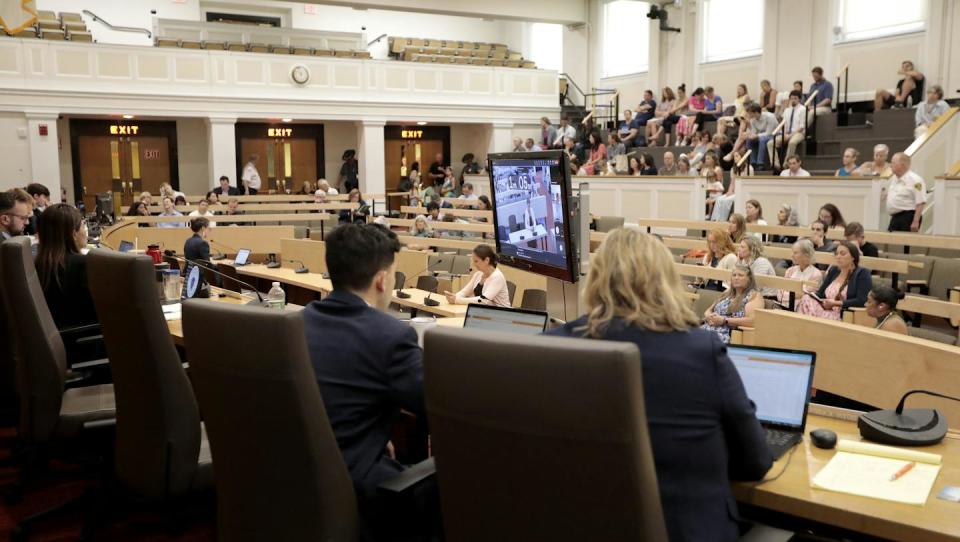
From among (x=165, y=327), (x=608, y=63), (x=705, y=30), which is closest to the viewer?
(x=165, y=327)

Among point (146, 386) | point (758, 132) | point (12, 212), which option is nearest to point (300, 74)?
point (758, 132)

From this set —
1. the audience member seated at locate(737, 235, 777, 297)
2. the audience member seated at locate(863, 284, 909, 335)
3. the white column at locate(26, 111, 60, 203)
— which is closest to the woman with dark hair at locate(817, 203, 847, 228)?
the audience member seated at locate(737, 235, 777, 297)

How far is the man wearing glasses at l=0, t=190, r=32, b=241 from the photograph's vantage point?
497 centimetres

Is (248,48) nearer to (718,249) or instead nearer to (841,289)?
(718,249)

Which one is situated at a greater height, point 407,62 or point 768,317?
point 407,62

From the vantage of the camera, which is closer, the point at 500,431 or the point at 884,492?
the point at 500,431

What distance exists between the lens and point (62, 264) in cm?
404

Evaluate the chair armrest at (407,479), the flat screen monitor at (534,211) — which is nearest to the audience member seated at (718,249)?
the flat screen monitor at (534,211)

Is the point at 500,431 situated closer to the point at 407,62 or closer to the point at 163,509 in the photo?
the point at 163,509

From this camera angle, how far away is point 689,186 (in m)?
12.4

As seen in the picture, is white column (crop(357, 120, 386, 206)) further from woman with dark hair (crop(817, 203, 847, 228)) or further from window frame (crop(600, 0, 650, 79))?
woman with dark hair (crop(817, 203, 847, 228))

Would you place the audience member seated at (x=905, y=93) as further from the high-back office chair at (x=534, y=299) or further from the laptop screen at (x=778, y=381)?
the laptop screen at (x=778, y=381)

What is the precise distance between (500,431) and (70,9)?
2003 cm

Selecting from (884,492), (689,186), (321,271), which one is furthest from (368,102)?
(884,492)
